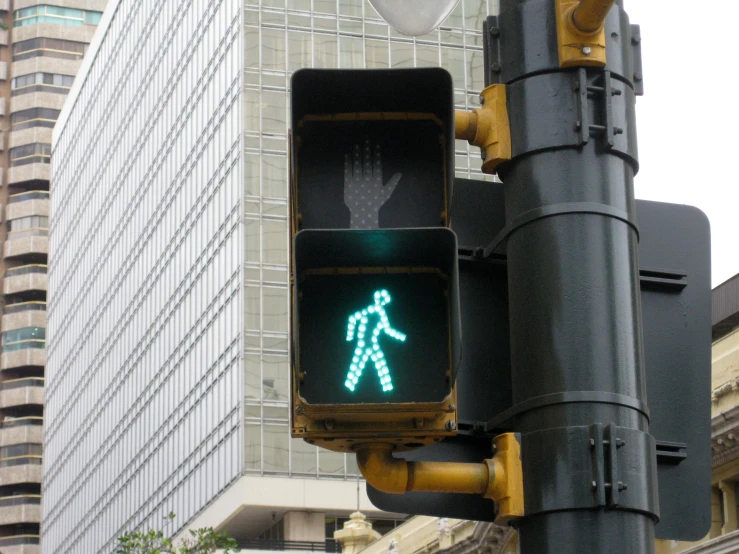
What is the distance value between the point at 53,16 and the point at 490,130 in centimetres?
13336

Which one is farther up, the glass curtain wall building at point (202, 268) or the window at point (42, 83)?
the window at point (42, 83)

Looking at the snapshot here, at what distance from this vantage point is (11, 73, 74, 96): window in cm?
12975

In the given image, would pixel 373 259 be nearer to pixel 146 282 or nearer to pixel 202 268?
pixel 202 268

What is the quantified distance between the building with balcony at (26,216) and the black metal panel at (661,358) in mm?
117867

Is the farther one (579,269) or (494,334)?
(494,334)

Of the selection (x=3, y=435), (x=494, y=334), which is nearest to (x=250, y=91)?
(x=3, y=435)

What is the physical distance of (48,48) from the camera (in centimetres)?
13112

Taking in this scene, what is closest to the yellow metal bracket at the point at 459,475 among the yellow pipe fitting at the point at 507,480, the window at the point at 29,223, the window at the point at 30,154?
the yellow pipe fitting at the point at 507,480

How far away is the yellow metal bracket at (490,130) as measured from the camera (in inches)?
160

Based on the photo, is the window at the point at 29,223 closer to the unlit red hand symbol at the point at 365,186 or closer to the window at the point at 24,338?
the window at the point at 24,338

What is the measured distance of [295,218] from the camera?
157 inches

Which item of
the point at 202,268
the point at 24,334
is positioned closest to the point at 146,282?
the point at 202,268

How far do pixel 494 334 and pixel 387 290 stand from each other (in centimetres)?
59

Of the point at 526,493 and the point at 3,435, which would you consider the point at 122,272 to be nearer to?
the point at 3,435
